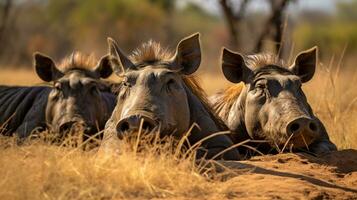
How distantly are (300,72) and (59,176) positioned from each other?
12.2ft

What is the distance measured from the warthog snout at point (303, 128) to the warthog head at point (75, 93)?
2717 millimetres

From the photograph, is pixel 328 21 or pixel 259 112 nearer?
pixel 259 112

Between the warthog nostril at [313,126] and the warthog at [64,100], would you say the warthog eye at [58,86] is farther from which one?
the warthog nostril at [313,126]

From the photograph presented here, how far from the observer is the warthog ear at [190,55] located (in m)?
8.11

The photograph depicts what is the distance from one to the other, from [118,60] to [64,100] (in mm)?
1974

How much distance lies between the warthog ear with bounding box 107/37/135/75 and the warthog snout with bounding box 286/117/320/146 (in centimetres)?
162

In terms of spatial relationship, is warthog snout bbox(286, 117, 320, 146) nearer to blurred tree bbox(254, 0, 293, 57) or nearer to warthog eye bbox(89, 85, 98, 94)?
warthog eye bbox(89, 85, 98, 94)

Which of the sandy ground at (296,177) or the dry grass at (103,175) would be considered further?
the sandy ground at (296,177)

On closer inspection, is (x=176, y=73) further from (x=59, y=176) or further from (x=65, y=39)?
(x=65, y=39)

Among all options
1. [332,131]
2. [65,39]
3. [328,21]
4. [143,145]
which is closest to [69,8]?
[65,39]

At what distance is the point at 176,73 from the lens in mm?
7844

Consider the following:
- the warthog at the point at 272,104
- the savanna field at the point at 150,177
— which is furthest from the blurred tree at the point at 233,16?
the savanna field at the point at 150,177

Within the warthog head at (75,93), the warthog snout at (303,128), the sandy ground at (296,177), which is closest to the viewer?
the sandy ground at (296,177)

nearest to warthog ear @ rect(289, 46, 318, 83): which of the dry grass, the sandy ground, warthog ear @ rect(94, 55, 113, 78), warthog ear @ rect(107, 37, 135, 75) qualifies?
the sandy ground
